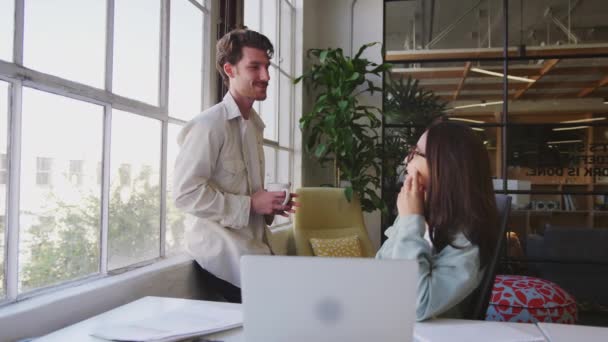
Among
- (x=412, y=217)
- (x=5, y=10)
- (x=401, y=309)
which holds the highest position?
(x=5, y=10)

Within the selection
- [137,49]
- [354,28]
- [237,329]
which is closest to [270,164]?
[354,28]

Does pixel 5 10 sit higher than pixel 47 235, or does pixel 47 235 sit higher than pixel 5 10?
pixel 5 10

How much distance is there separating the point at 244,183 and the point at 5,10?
101 cm

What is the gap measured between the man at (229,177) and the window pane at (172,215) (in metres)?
0.29

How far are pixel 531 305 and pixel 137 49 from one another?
2348 millimetres

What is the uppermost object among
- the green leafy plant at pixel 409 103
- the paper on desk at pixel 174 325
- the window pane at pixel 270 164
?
the green leafy plant at pixel 409 103

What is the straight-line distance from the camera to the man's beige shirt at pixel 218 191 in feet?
6.07

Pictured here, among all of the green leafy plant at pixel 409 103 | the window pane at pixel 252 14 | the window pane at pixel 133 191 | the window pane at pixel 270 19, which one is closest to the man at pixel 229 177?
the window pane at pixel 133 191

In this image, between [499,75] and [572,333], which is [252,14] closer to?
[499,75]

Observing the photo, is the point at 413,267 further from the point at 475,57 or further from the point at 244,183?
the point at 475,57

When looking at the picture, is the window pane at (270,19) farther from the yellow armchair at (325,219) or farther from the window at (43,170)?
the window at (43,170)

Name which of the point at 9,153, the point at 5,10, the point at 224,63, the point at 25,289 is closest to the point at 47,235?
the point at 25,289

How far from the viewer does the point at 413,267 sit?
36.2 inches

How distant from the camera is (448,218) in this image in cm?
141
